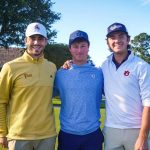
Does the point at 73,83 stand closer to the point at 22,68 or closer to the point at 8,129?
the point at 22,68

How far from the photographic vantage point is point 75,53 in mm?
6793

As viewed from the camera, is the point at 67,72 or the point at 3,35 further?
the point at 3,35

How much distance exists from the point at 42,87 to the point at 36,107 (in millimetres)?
317

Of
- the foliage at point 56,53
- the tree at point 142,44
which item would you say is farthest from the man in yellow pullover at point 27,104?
the tree at point 142,44

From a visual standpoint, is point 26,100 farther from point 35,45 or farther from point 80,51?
point 80,51

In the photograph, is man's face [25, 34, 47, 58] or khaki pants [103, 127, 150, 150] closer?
khaki pants [103, 127, 150, 150]

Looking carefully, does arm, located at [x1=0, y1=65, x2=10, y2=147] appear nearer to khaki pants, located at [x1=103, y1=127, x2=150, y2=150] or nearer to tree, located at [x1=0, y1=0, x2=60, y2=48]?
khaki pants, located at [x1=103, y1=127, x2=150, y2=150]

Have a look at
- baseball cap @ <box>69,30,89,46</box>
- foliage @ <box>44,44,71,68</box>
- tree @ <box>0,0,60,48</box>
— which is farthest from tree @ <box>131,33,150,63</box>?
baseball cap @ <box>69,30,89,46</box>

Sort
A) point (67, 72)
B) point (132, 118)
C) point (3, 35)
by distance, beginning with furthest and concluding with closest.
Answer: point (3, 35)
point (67, 72)
point (132, 118)

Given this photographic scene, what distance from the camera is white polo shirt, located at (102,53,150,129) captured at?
6.17m

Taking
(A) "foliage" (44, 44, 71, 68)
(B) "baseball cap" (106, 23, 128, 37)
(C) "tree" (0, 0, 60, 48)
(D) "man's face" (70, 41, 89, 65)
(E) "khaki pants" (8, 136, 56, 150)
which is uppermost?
(C) "tree" (0, 0, 60, 48)

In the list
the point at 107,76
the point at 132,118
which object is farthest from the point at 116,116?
the point at 107,76

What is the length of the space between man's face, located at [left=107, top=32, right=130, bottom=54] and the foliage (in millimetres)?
35600

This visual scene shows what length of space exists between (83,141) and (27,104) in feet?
3.42
